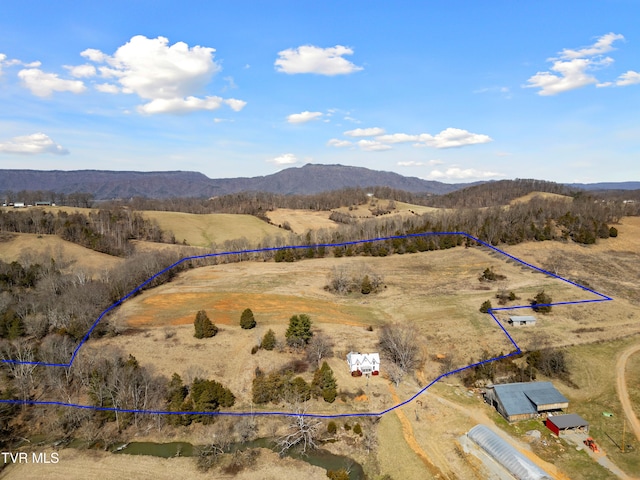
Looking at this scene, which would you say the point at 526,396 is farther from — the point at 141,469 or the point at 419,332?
the point at 141,469

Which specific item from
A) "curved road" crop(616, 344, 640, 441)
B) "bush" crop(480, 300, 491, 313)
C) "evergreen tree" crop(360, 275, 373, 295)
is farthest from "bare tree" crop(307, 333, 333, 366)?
"curved road" crop(616, 344, 640, 441)

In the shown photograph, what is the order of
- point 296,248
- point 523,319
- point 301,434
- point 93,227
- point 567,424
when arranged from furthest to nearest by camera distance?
point 93,227, point 296,248, point 523,319, point 301,434, point 567,424

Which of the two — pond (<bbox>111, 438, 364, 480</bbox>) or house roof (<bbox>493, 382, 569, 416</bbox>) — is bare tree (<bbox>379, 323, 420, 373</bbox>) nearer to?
house roof (<bbox>493, 382, 569, 416</bbox>)

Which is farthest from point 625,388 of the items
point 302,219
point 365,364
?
point 302,219

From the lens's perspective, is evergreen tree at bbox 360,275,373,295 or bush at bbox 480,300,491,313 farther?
evergreen tree at bbox 360,275,373,295

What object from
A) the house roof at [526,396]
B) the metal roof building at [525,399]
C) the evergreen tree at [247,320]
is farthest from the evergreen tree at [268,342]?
the house roof at [526,396]

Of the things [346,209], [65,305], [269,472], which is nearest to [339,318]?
[269,472]

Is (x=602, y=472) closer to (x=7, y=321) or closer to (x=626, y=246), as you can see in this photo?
(x=7, y=321)

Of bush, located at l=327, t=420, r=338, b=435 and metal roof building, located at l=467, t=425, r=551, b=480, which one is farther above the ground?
metal roof building, located at l=467, t=425, r=551, b=480
